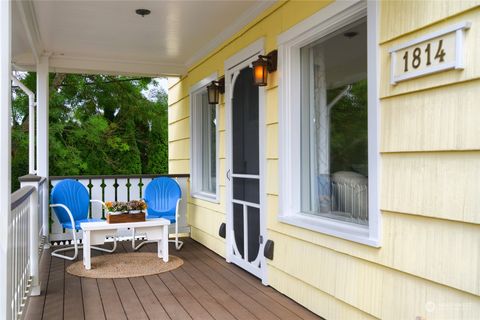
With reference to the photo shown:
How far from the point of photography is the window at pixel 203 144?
5598 millimetres

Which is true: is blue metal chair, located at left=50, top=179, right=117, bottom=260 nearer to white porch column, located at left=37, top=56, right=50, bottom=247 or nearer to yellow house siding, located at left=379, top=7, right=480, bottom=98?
white porch column, located at left=37, top=56, right=50, bottom=247

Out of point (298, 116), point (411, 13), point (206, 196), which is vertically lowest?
point (206, 196)

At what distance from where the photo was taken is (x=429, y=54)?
2086 mm

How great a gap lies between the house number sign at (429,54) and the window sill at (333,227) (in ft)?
3.00

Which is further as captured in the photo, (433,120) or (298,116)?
(298,116)

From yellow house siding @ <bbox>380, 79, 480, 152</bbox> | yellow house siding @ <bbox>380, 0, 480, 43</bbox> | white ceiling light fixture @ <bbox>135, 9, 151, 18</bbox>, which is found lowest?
yellow house siding @ <bbox>380, 79, 480, 152</bbox>

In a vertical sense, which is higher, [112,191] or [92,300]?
[112,191]

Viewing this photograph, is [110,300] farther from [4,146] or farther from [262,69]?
[262,69]

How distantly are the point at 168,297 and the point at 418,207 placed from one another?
7.27 ft

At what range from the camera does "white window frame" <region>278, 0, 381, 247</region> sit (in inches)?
96.9

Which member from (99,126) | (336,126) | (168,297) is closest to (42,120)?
(168,297)

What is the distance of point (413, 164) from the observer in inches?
87.1

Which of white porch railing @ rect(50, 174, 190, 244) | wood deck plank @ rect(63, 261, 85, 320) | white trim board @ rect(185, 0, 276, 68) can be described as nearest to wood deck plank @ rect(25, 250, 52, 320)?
wood deck plank @ rect(63, 261, 85, 320)

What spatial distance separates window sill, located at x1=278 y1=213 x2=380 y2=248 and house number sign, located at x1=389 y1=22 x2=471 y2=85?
915 millimetres
